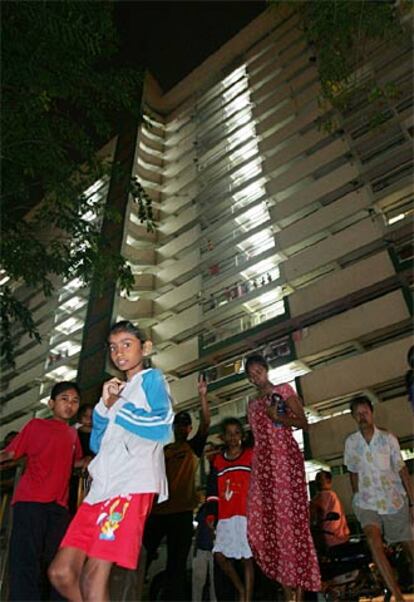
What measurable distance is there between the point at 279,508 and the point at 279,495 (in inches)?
3.1

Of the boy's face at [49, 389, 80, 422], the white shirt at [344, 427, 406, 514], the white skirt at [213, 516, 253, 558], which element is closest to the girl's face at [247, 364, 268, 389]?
the white shirt at [344, 427, 406, 514]

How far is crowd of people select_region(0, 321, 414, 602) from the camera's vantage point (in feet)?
5.96

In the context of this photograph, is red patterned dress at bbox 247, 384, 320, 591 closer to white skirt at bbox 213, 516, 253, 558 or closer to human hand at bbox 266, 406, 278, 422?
human hand at bbox 266, 406, 278, 422

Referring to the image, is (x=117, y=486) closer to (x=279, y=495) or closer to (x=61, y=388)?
(x=61, y=388)

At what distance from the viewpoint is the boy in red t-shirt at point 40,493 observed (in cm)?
257

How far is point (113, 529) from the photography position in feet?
5.72

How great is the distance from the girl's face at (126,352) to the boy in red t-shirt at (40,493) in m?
1.09

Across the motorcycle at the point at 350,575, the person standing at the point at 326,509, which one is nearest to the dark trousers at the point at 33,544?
the motorcycle at the point at 350,575

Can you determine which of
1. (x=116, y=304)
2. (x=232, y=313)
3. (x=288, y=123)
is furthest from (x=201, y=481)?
(x=288, y=123)

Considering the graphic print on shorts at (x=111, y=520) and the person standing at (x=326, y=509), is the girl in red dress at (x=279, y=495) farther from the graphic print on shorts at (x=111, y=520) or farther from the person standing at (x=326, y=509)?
the person standing at (x=326, y=509)

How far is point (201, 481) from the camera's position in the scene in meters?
11.0

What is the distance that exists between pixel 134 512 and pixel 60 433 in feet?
4.76

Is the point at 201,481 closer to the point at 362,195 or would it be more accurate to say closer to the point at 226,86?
the point at 362,195

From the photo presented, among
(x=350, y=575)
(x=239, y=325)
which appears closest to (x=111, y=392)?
(x=350, y=575)
